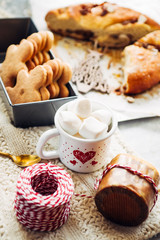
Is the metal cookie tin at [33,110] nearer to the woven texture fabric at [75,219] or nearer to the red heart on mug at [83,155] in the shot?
the woven texture fabric at [75,219]

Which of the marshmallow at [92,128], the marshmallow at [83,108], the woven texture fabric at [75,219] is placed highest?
the marshmallow at [83,108]

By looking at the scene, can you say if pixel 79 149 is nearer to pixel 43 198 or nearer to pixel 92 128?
pixel 92 128

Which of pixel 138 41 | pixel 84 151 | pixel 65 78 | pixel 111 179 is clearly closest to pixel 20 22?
pixel 65 78

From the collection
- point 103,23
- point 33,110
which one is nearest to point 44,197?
point 33,110

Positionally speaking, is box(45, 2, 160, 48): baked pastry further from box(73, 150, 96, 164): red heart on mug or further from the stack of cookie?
box(73, 150, 96, 164): red heart on mug

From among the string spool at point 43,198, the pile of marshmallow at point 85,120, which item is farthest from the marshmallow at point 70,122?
the string spool at point 43,198

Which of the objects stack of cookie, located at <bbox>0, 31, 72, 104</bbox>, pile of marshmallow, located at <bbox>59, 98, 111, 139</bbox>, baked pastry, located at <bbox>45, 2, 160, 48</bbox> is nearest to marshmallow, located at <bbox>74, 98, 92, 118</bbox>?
pile of marshmallow, located at <bbox>59, 98, 111, 139</bbox>
